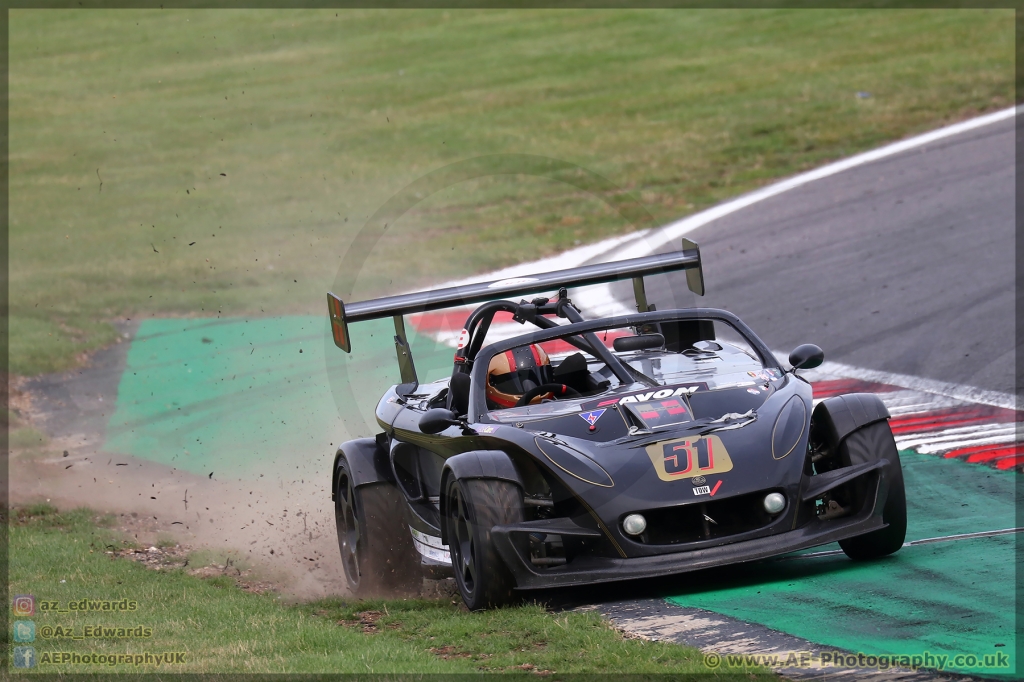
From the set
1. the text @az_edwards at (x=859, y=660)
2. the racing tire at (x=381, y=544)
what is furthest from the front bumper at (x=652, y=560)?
the racing tire at (x=381, y=544)

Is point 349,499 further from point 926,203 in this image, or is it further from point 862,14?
point 862,14

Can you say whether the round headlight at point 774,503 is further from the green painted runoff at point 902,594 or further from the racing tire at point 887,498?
the racing tire at point 887,498

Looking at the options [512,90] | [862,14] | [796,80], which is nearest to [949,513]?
[796,80]

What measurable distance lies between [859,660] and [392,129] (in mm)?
26343

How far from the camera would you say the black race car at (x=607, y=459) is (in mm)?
6742

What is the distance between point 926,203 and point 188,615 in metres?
14.4

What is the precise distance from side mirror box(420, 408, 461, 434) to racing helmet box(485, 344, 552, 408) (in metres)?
0.51

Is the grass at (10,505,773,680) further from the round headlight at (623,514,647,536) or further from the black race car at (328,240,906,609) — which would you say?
the round headlight at (623,514,647,536)

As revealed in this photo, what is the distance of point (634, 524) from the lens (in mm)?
6695

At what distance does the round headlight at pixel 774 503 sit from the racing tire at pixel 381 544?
2742mm

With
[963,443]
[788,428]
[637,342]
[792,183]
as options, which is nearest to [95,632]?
[637,342]

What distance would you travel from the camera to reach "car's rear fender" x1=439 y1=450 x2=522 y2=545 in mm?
6988

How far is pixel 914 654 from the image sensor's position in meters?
5.46

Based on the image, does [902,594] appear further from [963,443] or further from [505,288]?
[963,443]
